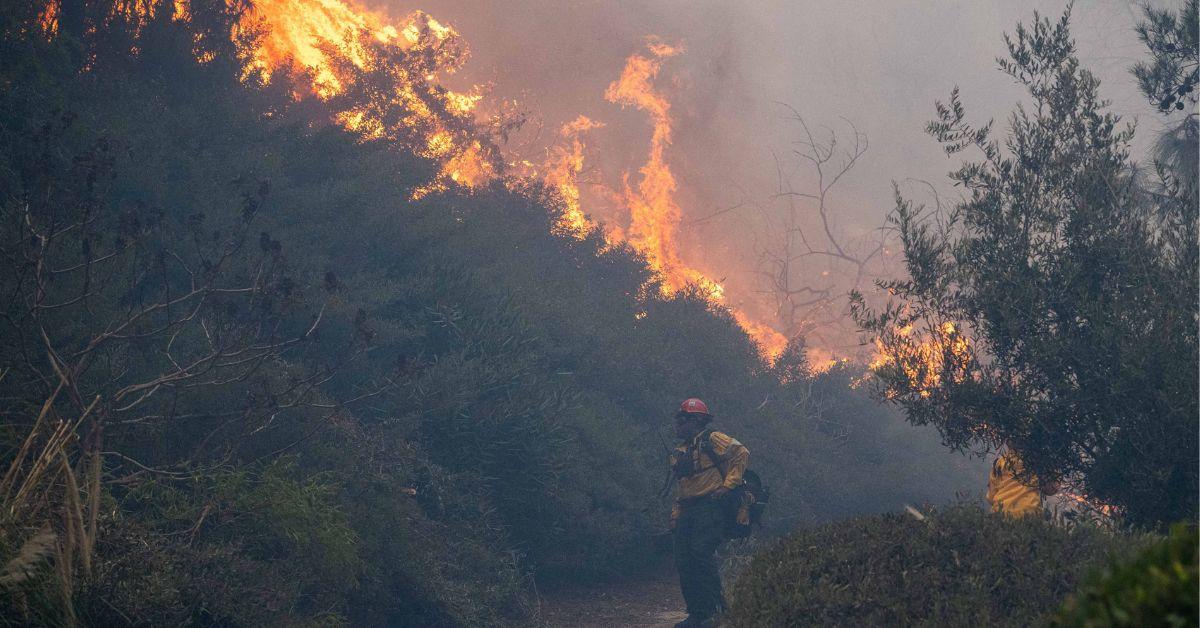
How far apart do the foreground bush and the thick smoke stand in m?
4.83

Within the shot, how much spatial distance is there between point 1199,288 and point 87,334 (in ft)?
29.2

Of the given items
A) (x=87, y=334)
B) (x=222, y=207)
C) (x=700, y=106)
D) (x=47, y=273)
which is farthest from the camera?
(x=700, y=106)

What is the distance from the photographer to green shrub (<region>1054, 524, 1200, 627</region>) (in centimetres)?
174

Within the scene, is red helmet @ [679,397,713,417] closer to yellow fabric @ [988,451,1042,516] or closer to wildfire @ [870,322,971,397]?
wildfire @ [870,322,971,397]

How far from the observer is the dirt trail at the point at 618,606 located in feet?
33.0

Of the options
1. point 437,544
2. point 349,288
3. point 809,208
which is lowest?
point 437,544

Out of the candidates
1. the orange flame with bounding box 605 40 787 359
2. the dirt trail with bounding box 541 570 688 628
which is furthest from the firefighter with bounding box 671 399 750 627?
the orange flame with bounding box 605 40 787 359

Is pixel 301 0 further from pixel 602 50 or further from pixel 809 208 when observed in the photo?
pixel 809 208

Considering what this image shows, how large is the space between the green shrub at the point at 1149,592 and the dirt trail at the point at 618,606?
26.8 feet

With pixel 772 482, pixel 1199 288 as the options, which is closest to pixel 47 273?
pixel 1199 288

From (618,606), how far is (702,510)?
2.40 metres

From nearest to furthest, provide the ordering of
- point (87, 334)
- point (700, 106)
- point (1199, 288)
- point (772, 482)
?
point (1199, 288), point (87, 334), point (772, 482), point (700, 106)

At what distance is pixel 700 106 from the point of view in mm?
33875

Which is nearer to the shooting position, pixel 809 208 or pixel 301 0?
pixel 301 0
